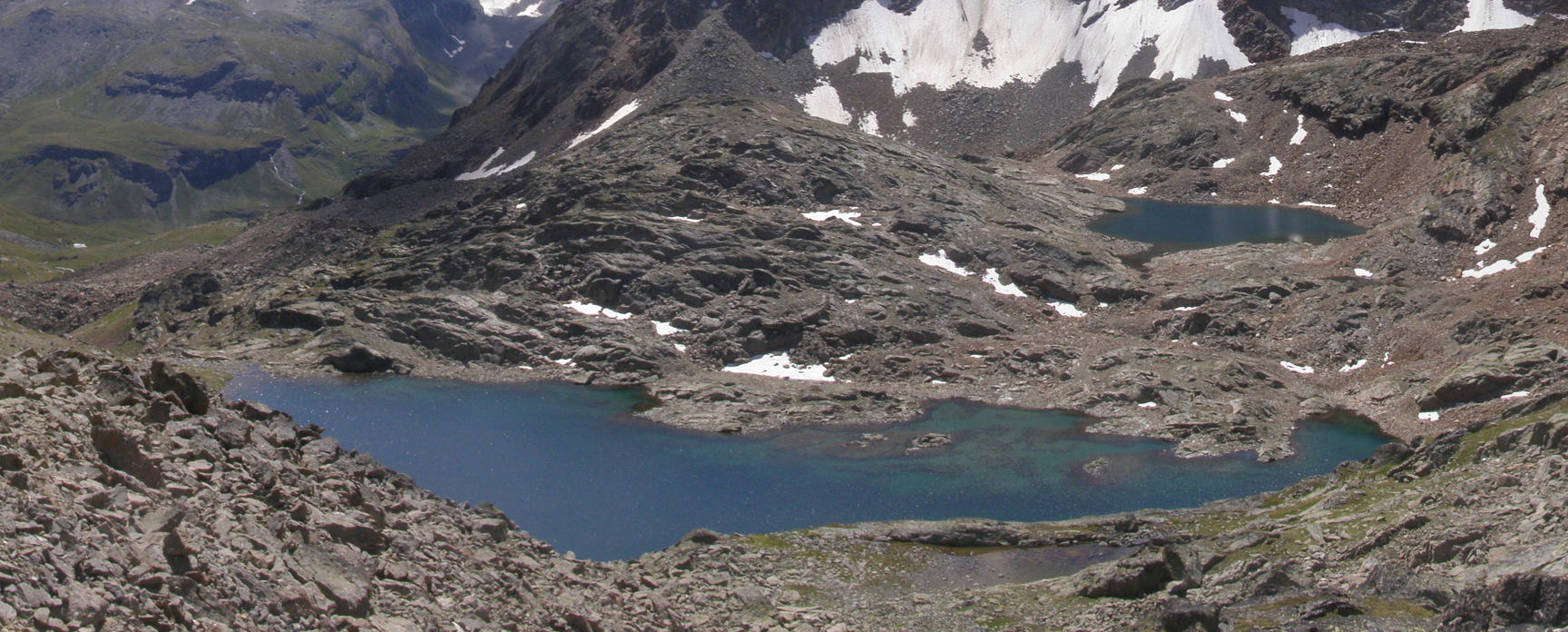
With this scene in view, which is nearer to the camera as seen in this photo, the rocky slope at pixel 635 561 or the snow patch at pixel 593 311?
the rocky slope at pixel 635 561

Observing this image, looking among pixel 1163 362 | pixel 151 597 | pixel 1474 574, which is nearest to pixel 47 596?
pixel 151 597

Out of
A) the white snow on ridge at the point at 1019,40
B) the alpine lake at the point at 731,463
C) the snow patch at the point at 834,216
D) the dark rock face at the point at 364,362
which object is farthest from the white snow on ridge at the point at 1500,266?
the white snow on ridge at the point at 1019,40

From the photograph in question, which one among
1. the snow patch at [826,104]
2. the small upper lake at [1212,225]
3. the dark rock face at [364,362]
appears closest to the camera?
the dark rock face at [364,362]

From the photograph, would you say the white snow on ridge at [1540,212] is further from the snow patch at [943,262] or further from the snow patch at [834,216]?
the snow patch at [834,216]

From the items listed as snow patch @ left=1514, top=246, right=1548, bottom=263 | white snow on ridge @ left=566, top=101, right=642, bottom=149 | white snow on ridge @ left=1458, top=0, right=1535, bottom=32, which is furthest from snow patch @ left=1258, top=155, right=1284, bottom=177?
white snow on ridge @ left=566, top=101, right=642, bottom=149

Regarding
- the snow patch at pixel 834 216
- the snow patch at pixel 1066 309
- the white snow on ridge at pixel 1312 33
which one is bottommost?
the snow patch at pixel 1066 309

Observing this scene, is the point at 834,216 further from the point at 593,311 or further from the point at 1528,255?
the point at 1528,255

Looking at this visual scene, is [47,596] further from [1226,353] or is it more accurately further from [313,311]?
[313,311]
